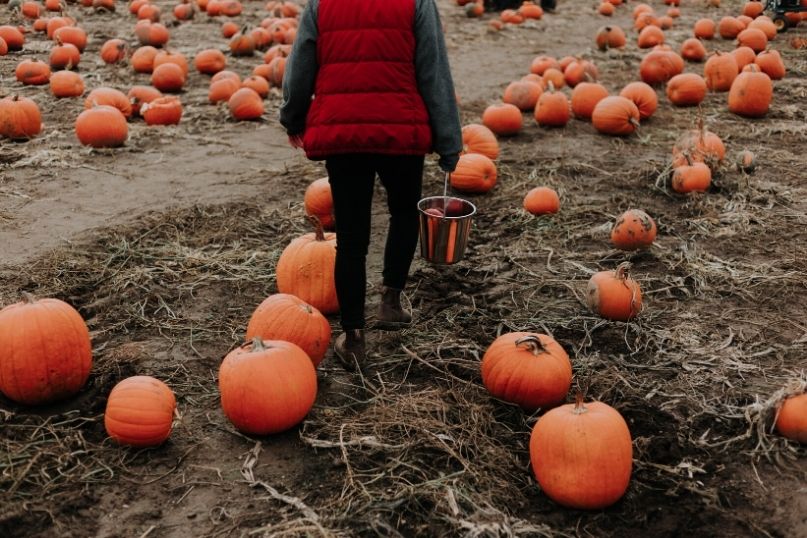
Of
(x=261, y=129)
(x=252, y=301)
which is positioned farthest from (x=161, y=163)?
(x=252, y=301)

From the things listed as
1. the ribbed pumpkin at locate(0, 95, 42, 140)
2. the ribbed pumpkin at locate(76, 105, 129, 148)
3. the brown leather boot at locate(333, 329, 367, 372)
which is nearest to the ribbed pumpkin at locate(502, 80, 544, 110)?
the ribbed pumpkin at locate(76, 105, 129, 148)

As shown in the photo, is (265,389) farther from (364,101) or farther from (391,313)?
(364,101)

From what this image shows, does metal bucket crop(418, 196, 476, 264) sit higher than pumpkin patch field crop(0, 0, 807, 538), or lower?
higher

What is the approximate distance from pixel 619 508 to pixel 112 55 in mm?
10349

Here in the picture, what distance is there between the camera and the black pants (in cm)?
397

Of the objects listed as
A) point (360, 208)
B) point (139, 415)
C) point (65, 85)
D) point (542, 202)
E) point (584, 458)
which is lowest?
point (65, 85)

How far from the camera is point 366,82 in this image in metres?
3.77

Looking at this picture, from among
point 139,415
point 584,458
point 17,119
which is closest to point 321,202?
point 139,415

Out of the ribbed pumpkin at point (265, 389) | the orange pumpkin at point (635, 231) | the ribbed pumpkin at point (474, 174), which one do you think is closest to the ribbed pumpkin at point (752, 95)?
the ribbed pumpkin at point (474, 174)

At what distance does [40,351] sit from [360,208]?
1691 millimetres

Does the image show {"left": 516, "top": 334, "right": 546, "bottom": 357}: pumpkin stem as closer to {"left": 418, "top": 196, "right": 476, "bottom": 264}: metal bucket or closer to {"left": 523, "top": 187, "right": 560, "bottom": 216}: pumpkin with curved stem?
{"left": 418, "top": 196, "right": 476, "bottom": 264}: metal bucket

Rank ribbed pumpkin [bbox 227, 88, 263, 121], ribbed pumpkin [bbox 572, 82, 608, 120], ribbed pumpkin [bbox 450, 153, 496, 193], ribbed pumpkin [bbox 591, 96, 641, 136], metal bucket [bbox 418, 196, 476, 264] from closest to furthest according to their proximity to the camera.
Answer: metal bucket [bbox 418, 196, 476, 264] → ribbed pumpkin [bbox 450, 153, 496, 193] → ribbed pumpkin [bbox 591, 96, 641, 136] → ribbed pumpkin [bbox 572, 82, 608, 120] → ribbed pumpkin [bbox 227, 88, 263, 121]

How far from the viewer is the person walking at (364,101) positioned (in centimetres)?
371

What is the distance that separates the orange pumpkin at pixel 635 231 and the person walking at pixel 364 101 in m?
1.92
